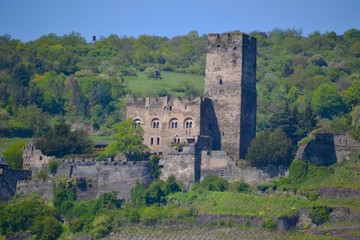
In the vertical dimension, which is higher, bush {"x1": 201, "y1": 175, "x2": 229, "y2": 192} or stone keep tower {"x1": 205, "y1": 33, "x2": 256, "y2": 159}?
stone keep tower {"x1": 205, "y1": 33, "x2": 256, "y2": 159}

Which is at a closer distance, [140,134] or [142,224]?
[142,224]

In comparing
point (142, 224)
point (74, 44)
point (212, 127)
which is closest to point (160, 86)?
point (74, 44)

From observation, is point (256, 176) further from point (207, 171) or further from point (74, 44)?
point (74, 44)

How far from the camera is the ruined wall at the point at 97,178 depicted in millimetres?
74562

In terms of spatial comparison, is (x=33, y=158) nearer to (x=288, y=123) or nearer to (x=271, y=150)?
(x=271, y=150)

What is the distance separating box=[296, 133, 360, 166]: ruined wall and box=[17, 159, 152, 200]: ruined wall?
28.6 ft

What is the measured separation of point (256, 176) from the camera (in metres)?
72.9

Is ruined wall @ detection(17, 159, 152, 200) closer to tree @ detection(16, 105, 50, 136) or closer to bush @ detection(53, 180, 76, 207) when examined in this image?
bush @ detection(53, 180, 76, 207)

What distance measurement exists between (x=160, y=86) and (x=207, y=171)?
34416 mm

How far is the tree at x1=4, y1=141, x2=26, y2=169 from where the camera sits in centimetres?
7981

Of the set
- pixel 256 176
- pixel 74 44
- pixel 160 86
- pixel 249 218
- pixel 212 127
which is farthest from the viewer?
pixel 74 44

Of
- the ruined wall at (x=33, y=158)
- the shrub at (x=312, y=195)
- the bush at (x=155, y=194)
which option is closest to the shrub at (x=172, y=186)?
the bush at (x=155, y=194)

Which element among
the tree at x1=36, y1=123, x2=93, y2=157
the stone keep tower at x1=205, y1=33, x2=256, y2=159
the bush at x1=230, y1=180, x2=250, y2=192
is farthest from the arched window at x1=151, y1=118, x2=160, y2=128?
the bush at x1=230, y1=180, x2=250, y2=192

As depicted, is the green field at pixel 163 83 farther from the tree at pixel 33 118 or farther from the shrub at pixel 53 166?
the shrub at pixel 53 166
